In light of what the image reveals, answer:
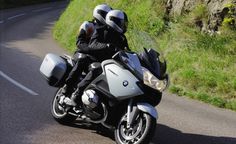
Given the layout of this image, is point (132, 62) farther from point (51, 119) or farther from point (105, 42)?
point (51, 119)

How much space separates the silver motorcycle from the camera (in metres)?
6.94

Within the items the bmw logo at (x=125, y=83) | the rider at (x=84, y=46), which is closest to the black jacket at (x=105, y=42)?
the rider at (x=84, y=46)

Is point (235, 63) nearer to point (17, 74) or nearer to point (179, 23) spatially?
point (179, 23)

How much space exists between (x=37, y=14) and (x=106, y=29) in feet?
97.3

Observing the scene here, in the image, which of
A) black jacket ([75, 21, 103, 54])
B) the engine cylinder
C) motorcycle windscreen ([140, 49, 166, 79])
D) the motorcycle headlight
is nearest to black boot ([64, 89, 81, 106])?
the engine cylinder

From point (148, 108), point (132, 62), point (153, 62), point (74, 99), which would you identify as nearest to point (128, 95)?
A: point (148, 108)

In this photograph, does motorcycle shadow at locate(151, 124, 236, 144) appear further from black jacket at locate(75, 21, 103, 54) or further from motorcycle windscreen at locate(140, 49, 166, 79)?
black jacket at locate(75, 21, 103, 54)

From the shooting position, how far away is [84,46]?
8188 millimetres

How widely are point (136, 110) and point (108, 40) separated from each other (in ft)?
4.64

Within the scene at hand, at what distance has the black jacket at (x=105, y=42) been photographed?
776 centimetres

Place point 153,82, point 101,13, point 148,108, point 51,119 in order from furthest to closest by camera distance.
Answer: point 51,119 < point 101,13 < point 148,108 < point 153,82

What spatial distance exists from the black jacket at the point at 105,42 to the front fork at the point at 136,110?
3.43ft

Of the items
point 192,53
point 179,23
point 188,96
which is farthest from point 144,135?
point 179,23

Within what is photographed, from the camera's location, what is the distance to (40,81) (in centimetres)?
1260
